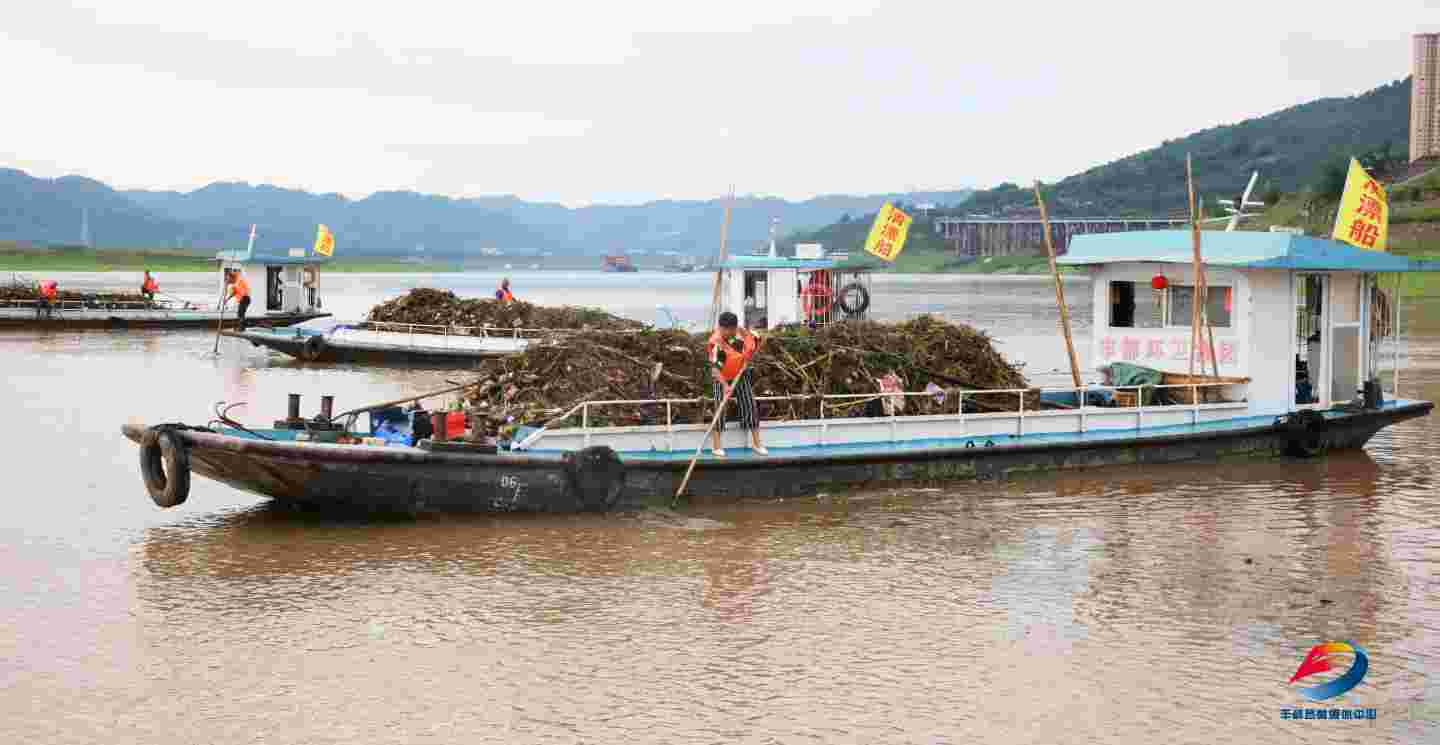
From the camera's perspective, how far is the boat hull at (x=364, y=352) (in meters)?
32.0

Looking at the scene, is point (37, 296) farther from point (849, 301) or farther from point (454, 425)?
point (454, 425)

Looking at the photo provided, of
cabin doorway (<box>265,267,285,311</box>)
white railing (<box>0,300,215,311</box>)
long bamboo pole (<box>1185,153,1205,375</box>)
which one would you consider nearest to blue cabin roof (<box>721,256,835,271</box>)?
long bamboo pole (<box>1185,153,1205,375</box>)

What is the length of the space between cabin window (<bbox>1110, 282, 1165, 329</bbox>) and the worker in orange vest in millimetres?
26029

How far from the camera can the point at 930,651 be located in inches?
378

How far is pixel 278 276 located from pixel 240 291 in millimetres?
3652

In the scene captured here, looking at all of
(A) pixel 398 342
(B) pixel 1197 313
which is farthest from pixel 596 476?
(A) pixel 398 342

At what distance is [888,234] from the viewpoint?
30125 mm

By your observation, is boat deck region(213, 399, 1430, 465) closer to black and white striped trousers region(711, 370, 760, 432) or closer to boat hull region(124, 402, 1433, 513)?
boat hull region(124, 402, 1433, 513)

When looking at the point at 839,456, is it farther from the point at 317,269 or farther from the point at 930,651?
the point at 317,269

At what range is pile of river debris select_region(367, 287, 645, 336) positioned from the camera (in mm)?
33125

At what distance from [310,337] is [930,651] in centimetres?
2581

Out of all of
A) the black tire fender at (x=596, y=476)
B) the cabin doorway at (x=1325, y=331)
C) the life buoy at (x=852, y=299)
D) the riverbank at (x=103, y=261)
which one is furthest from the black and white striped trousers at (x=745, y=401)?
the riverbank at (x=103, y=261)

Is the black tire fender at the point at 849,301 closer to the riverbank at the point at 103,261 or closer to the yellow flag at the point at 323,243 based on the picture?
the yellow flag at the point at 323,243

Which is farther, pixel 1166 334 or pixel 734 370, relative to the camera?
pixel 1166 334
